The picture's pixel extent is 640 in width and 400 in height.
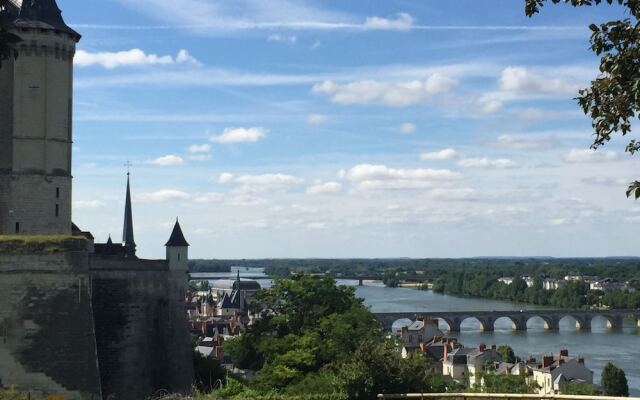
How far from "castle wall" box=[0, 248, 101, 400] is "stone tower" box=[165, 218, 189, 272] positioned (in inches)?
217

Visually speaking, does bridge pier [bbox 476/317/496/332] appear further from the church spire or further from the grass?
the grass

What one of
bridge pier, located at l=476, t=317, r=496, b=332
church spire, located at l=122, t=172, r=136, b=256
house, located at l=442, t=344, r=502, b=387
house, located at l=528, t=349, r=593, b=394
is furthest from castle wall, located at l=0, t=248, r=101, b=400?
bridge pier, located at l=476, t=317, r=496, b=332

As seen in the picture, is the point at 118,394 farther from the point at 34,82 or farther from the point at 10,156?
the point at 34,82

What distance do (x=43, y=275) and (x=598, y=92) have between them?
16942 millimetres

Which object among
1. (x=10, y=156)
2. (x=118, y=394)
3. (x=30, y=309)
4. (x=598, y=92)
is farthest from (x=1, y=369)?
(x=598, y=92)

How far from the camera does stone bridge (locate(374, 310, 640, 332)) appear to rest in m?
Result: 93.4

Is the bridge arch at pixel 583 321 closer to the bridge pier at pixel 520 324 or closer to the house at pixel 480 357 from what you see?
the bridge pier at pixel 520 324

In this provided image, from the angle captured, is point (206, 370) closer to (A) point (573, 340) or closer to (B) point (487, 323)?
(A) point (573, 340)

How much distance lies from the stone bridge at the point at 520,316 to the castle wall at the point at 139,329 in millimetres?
64073

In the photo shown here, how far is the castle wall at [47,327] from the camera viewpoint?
2169 cm

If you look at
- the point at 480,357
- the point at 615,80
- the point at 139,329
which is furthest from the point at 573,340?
the point at 615,80

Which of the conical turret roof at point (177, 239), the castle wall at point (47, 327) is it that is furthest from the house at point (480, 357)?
the castle wall at point (47, 327)

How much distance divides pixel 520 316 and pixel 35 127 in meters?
81.5

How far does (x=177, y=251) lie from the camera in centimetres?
2869
